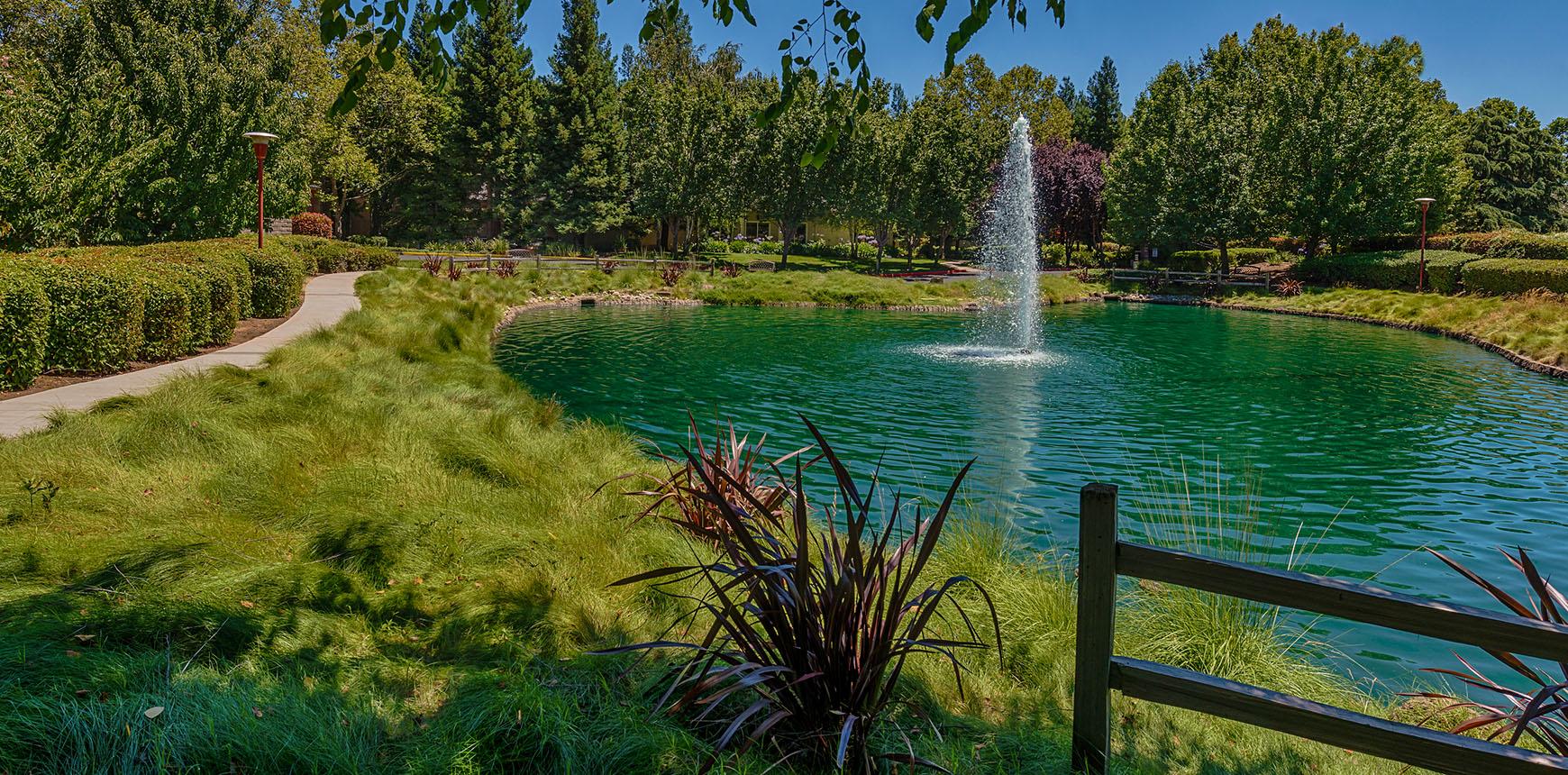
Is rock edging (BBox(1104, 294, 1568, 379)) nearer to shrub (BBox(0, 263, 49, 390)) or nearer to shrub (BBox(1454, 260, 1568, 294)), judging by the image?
shrub (BBox(1454, 260, 1568, 294))

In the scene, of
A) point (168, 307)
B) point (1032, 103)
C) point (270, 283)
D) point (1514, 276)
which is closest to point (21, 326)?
point (168, 307)

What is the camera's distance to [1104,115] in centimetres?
6688

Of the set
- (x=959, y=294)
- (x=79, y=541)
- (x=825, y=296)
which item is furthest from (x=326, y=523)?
(x=959, y=294)

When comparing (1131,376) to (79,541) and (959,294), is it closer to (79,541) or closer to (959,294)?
(79,541)

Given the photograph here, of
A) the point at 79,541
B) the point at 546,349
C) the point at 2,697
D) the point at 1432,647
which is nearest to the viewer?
the point at 2,697

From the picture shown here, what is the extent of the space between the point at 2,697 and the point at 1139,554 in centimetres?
364

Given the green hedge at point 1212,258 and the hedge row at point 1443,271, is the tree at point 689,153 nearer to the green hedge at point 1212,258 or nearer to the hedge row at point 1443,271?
the green hedge at point 1212,258

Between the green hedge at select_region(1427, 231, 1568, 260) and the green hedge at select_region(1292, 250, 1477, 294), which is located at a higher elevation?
the green hedge at select_region(1427, 231, 1568, 260)

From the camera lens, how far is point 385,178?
49.6 metres

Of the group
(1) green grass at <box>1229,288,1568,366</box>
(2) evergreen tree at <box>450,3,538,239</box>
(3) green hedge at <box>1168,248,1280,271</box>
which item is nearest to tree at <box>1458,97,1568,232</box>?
(3) green hedge at <box>1168,248,1280,271</box>

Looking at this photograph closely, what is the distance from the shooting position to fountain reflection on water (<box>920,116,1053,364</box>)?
21344mm

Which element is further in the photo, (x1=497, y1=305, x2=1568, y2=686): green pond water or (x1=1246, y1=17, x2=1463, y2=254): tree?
(x1=1246, y1=17, x2=1463, y2=254): tree

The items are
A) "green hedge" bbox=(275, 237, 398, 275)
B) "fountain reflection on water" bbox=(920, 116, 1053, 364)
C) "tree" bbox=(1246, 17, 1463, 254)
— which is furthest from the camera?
"tree" bbox=(1246, 17, 1463, 254)

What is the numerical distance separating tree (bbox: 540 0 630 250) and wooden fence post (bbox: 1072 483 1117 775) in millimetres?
48888
